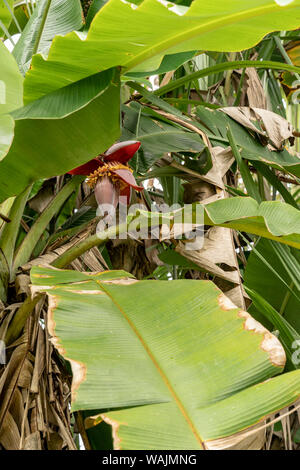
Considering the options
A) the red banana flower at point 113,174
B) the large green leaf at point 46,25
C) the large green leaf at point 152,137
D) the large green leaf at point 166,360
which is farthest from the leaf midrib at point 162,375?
the large green leaf at point 46,25

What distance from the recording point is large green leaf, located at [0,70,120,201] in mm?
717

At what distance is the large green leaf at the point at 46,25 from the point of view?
1043 mm

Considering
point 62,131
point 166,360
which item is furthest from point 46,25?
point 166,360

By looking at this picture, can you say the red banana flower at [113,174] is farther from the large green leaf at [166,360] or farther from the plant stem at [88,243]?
the large green leaf at [166,360]

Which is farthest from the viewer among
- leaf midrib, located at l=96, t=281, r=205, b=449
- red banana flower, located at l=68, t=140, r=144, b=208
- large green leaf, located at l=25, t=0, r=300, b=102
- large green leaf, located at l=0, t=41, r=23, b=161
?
red banana flower, located at l=68, t=140, r=144, b=208

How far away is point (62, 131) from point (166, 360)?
0.36m

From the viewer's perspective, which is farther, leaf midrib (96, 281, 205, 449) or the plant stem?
the plant stem

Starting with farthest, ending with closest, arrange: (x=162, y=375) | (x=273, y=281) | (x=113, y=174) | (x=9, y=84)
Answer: (x=273, y=281) < (x=113, y=174) < (x=9, y=84) < (x=162, y=375)

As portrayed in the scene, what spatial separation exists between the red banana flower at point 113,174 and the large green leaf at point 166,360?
0.77 ft

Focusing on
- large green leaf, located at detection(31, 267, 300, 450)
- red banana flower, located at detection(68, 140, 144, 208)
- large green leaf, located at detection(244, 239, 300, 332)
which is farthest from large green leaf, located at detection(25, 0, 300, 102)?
large green leaf, located at detection(244, 239, 300, 332)

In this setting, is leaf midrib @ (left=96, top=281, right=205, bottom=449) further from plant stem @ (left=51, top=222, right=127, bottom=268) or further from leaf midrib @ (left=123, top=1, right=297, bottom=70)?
leaf midrib @ (left=123, top=1, right=297, bottom=70)

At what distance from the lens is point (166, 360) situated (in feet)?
1.80

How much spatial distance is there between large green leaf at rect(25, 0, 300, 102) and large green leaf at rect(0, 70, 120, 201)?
1.1 inches

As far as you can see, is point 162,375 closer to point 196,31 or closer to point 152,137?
point 196,31
